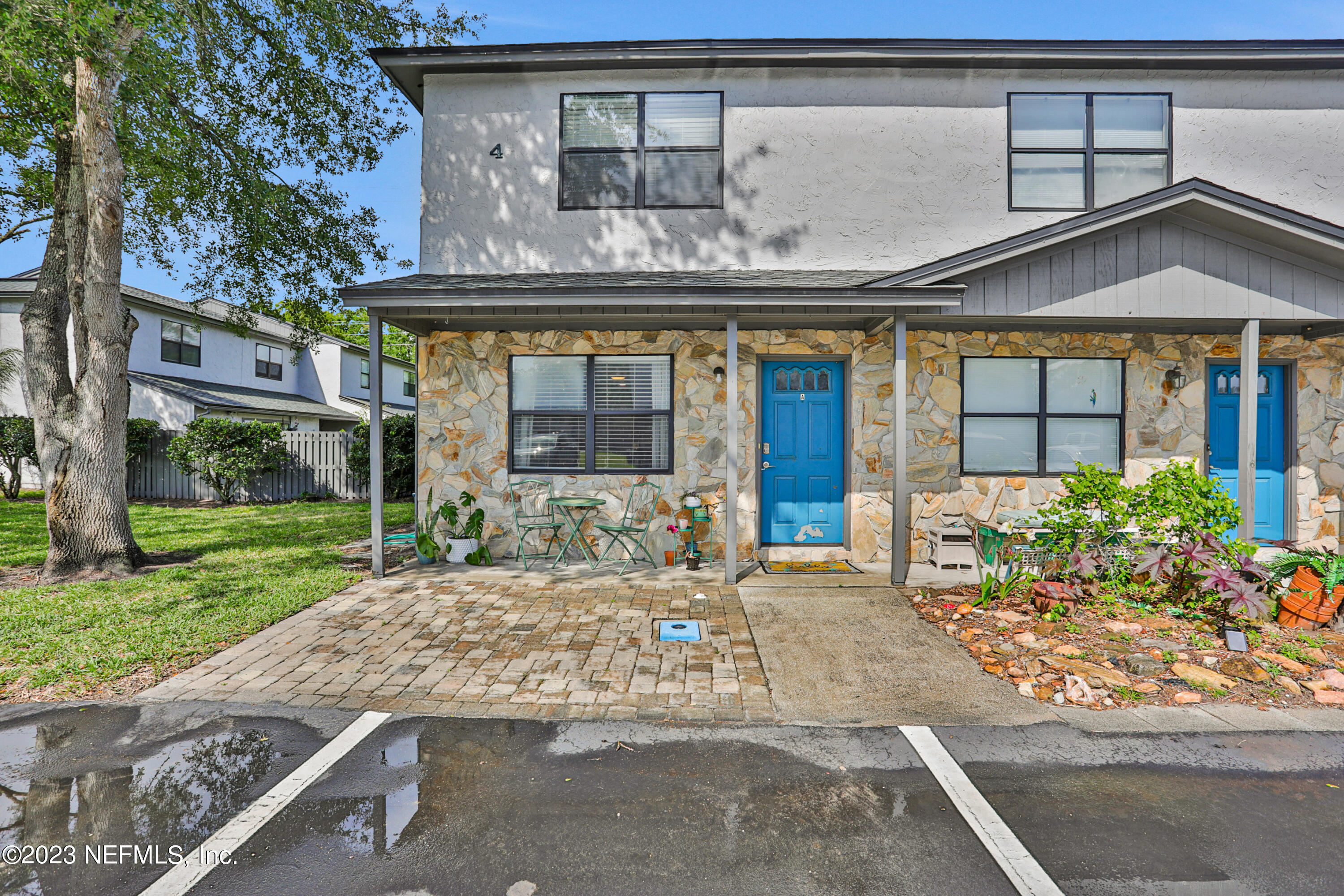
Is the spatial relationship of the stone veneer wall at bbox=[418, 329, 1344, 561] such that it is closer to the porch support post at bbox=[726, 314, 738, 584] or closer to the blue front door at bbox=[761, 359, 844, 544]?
the blue front door at bbox=[761, 359, 844, 544]

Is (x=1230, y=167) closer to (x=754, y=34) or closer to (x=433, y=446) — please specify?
(x=754, y=34)

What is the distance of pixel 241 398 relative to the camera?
1920 cm

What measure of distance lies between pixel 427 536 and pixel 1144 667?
671 cm

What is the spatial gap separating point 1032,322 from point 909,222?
1817 mm

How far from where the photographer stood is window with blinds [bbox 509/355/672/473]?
7578mm

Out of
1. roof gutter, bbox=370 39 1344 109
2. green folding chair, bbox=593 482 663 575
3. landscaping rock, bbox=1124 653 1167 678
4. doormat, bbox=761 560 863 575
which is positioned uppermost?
roof gutter, bbox=370 39 1344 109

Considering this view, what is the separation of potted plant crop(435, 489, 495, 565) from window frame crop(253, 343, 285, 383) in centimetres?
1865

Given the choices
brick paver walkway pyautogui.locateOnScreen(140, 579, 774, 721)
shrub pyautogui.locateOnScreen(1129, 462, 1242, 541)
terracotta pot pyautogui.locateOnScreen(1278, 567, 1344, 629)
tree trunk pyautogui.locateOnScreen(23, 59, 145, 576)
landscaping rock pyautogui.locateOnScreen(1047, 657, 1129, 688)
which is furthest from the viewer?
tree trunk pyautogui.locateOnScreen(23, 59, 145, 576)

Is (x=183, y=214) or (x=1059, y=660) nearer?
(x=1059, y=660)

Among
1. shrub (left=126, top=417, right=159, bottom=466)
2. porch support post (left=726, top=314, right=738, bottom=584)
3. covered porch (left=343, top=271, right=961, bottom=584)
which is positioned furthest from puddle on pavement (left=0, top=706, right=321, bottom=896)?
shrub (left=126, top=417, right=159, bottom=466)

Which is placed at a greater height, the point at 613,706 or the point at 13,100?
the point at 13,100

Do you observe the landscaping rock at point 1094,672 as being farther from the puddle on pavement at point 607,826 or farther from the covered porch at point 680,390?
the covered porch at point 680,390

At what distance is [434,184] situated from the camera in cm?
781

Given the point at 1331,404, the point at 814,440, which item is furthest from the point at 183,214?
the point at 1331,404
